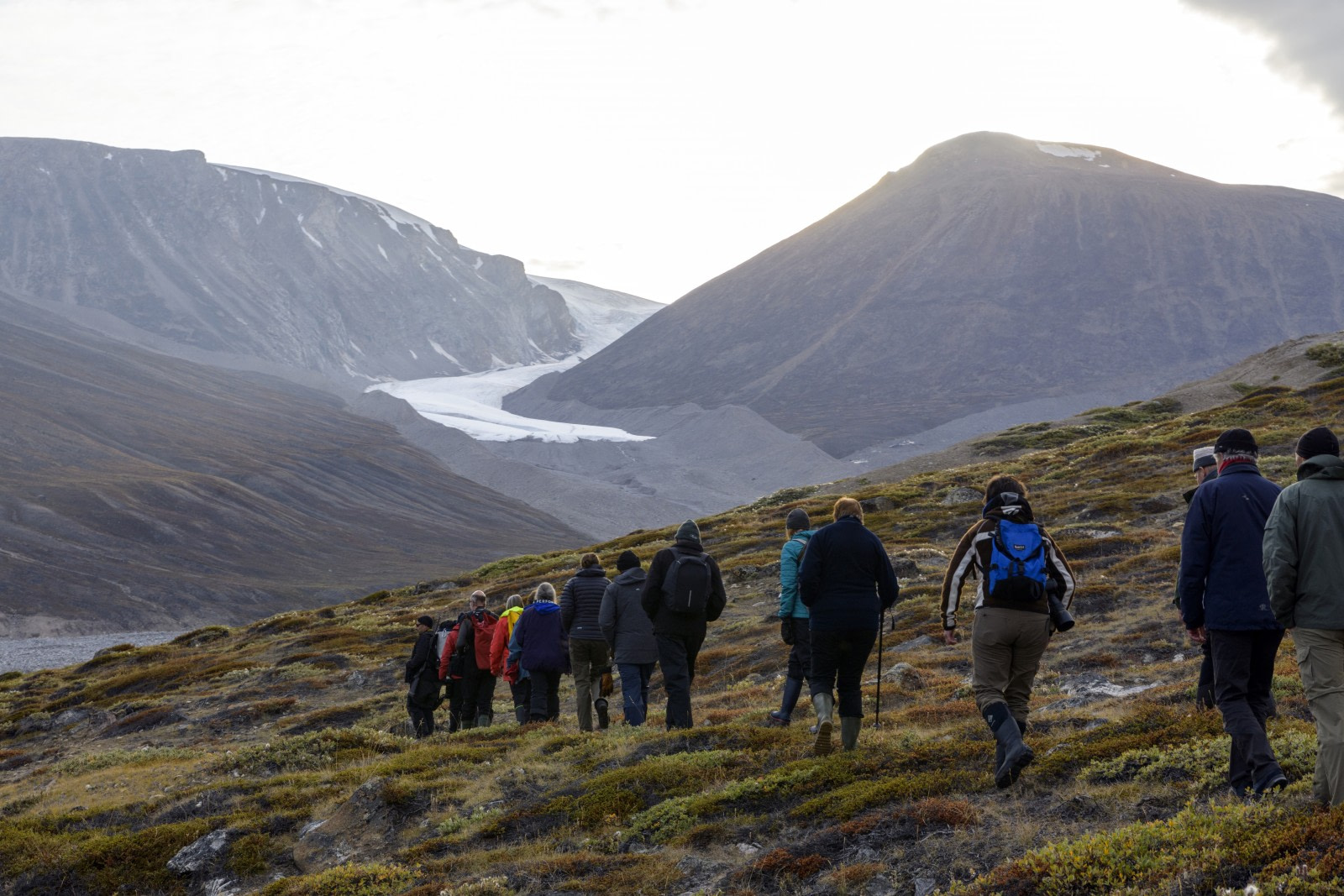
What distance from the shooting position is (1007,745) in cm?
987

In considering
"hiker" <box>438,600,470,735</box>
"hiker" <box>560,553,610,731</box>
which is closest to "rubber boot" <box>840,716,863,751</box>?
"hiker" <box>560,553,610,731</box>

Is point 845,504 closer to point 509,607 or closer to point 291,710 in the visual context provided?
point 509,607

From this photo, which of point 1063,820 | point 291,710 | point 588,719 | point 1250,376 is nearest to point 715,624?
point 291,710

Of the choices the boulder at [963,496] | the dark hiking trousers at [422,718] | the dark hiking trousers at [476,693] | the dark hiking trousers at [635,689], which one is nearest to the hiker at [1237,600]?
the dark hiking trousers at [635,689]

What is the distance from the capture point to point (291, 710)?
1156 inches

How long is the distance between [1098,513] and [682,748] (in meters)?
25.9

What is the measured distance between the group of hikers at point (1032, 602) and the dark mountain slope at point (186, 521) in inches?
4184

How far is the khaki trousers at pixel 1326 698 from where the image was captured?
762 centimetres

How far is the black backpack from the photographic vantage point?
14.6m

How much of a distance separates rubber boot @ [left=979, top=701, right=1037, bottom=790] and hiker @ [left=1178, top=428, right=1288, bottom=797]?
1.69 meters

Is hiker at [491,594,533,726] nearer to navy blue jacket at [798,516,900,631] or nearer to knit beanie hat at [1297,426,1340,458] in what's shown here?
navy blue jacket at [798,516,900,631]

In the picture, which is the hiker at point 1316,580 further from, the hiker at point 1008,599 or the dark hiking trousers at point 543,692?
the dark hiking trousers at point 543,692

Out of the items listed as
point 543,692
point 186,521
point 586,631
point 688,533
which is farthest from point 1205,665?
point 186,521

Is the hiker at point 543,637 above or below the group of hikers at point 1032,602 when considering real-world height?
below
